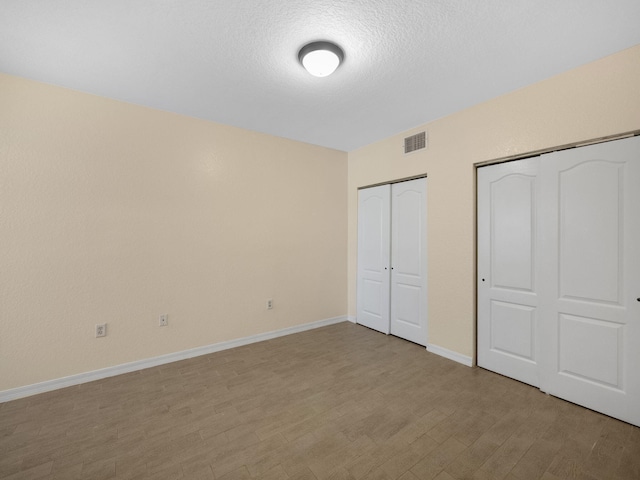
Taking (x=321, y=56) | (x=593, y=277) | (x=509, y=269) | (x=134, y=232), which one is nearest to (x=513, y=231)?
(x=509, y=269)

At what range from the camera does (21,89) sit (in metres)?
2.46

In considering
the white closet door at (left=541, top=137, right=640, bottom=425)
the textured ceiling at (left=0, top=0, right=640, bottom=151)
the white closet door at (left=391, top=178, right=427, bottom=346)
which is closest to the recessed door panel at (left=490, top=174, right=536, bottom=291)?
the white closet door at (left=541, top=137, right=640, bottom=425)

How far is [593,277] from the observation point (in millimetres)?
2254

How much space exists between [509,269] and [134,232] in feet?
12.5

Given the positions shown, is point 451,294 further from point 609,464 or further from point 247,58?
point 247,58

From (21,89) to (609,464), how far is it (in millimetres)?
5141

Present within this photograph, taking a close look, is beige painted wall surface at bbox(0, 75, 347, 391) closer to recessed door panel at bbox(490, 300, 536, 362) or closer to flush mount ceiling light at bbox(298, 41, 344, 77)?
flush mount ceiling light at bbox(298, 41, 344, 77)

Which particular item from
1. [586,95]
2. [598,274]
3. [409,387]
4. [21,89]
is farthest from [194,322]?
[586,95]

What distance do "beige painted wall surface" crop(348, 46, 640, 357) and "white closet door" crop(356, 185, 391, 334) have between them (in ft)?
1.45

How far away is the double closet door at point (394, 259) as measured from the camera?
360 centimetres

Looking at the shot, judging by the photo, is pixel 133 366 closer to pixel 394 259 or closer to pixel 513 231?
pixel 394 259

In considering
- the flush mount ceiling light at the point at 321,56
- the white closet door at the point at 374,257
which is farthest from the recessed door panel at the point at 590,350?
the flush mount ceiling light at the point at 321,56

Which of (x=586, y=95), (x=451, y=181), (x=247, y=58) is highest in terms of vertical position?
(x=247, y=58)

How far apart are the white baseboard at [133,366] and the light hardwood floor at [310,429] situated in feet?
0.29
